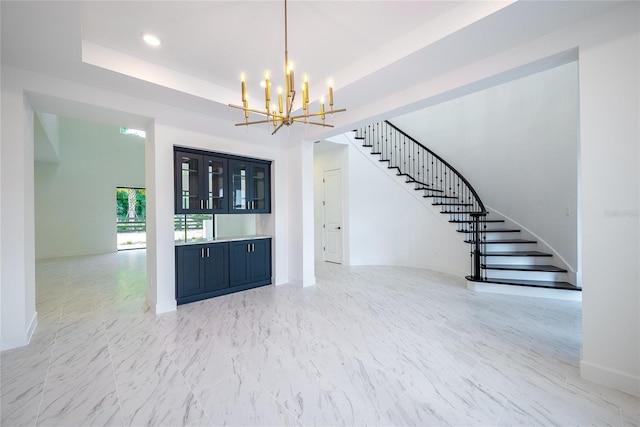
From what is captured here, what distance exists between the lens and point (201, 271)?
411 centimetres

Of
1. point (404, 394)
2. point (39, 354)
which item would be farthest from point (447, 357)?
point (39, 354)

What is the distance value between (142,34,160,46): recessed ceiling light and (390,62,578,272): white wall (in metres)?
6.14

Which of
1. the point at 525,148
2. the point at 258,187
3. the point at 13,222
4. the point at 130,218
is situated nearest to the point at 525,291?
the point at 525,148

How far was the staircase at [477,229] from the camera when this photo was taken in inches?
175

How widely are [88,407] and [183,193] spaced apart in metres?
2.67

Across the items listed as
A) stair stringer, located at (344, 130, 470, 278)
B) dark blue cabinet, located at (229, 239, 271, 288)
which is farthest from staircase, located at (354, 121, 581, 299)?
dark blue cabinet, located at (229, 239, 271, 288)

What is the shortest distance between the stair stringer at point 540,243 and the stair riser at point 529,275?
121mm

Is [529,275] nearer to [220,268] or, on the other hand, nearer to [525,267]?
[525,267]

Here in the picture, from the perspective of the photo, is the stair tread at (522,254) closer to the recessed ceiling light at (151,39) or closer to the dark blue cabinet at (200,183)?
the dark blue cabinet at (200,183)

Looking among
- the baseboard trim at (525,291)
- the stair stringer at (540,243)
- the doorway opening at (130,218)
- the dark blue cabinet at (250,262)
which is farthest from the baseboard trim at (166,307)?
the doorway opening at (130,218)

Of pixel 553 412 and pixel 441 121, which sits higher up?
pixel 441 121

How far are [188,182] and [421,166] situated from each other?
5780mm

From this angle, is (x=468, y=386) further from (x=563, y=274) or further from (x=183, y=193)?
(x=183, y=193)

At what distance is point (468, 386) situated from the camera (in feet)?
6.74
